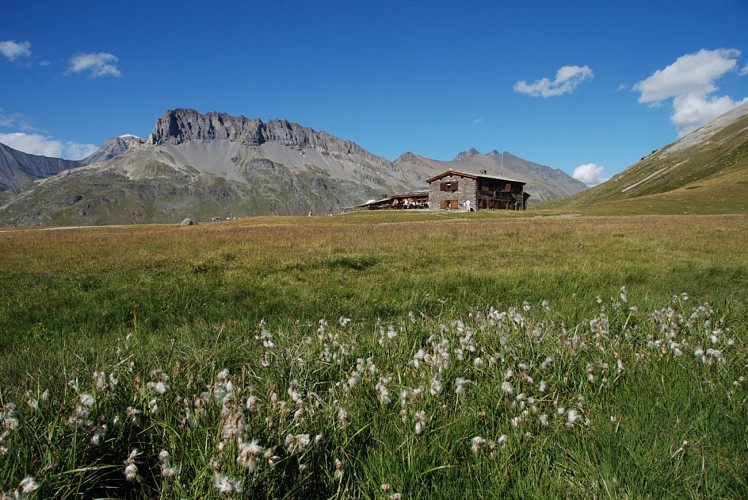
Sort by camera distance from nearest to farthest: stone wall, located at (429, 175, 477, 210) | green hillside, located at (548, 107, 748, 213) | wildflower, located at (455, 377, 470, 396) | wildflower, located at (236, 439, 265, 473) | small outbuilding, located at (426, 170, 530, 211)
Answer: wildflower, located at (236, 439, 265, 473)
wildflower, located at (455, 377, 470, 396)
green hillside, located at (548, 107, 748, 213)
small outbuilding, located at (426, 170, 530, 211)
stone wall, located at (429, 175, 477, 210)

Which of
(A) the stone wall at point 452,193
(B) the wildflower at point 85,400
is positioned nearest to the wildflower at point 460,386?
(B) the wildflower at point 85,400

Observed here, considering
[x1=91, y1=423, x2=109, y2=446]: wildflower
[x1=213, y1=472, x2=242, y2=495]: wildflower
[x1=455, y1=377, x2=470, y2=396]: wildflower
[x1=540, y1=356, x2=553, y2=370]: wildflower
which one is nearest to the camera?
[x1=213, y1=472, x2=242, y2=495]: wildflower

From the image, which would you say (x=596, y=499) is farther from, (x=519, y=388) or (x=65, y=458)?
(x=65, y=458)

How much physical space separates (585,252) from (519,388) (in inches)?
603

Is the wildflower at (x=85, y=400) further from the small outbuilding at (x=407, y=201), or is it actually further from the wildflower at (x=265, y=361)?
the small outbuilding at (x=407, y=201)

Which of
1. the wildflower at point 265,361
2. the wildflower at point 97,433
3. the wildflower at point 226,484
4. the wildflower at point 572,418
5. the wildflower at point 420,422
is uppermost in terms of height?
the wildflower at point 97,433

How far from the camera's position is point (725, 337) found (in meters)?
5.23

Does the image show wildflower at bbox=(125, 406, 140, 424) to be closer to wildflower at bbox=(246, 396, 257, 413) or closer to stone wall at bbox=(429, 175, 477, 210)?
wildflower at bbox=(246, 396, 257, 413)

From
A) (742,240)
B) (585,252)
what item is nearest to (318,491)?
(585,252)

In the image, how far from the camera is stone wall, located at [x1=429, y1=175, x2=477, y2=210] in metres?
90.1

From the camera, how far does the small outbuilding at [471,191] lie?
89.8m

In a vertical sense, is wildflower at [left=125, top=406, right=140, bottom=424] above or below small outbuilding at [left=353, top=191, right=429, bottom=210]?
below

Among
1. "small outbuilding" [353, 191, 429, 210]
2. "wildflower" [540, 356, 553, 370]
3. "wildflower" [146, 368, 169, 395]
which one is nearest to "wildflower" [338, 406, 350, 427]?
"wildflower" [146, 368, 169, 395]

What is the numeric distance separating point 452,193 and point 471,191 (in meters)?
4.92
